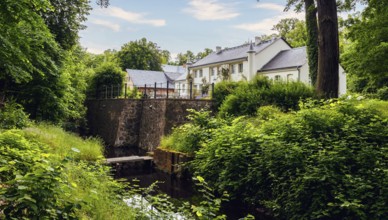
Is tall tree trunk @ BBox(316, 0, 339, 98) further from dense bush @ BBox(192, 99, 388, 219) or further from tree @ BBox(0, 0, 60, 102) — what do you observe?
tree @ BBox(0, 0, 60, 102)

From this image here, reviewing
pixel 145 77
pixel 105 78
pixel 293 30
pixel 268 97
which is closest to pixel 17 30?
pixel 268 97

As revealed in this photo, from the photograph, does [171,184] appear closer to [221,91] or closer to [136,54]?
[221,91]

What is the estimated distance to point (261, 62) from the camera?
109ft

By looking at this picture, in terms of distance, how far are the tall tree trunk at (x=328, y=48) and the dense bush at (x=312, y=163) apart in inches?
112

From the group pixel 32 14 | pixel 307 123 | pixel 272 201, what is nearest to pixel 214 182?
pixel 272 201

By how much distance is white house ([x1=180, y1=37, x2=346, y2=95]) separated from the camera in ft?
96.2

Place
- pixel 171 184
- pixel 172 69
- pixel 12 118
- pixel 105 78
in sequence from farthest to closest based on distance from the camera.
A: 1. pixel 172 69
2. pixel 105 78
3. pixel 12 118
4. pixel 171 184

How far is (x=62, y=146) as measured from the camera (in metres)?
9.59

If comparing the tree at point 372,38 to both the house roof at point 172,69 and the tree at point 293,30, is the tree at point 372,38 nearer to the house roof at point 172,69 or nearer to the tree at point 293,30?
the tree at point 293,30

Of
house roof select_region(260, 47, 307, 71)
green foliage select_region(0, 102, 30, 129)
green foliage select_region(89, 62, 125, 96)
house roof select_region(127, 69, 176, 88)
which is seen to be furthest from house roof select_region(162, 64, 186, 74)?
green foliage select_region(0, 102, 30, 129)

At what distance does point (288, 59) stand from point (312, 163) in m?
26.3

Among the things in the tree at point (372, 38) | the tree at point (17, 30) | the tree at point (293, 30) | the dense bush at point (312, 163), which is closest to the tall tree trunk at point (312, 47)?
the tree at point (372, 38)

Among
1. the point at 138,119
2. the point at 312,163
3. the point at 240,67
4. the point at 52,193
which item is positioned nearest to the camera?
the point at 52,193

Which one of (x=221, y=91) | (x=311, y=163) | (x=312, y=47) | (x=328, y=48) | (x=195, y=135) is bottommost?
(x=311, y=163)
